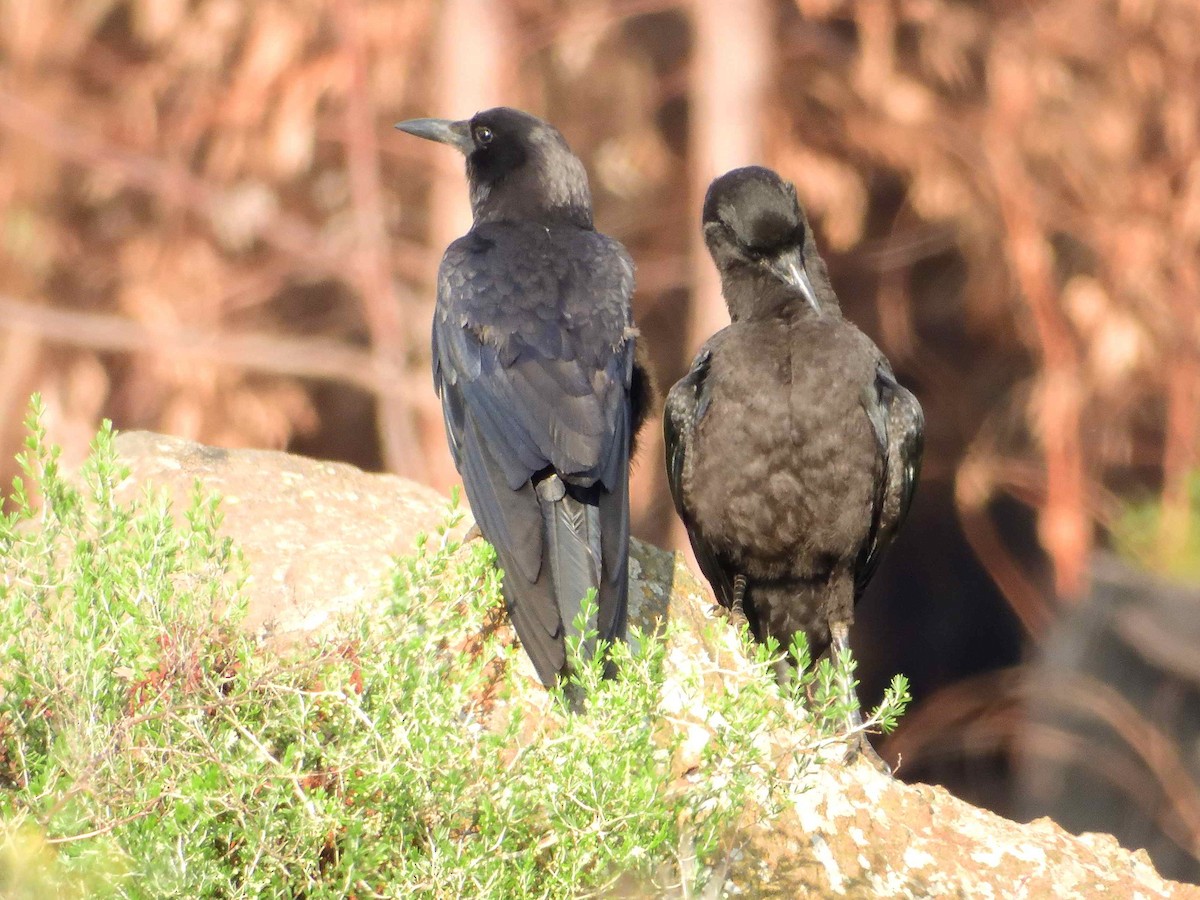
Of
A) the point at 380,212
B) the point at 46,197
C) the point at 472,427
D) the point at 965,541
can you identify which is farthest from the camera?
the point at 965,541

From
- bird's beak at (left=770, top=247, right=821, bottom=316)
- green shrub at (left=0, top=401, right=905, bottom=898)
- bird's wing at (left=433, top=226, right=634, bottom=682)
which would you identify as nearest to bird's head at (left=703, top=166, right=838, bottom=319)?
bird's beak at (left=770, top=247, right=821, bottom=316)

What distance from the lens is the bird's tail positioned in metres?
4.27

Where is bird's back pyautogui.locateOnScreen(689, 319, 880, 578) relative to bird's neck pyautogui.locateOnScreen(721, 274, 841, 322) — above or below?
below

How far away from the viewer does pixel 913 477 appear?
5051 millimetres

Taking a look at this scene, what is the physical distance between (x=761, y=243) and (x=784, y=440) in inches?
26.4

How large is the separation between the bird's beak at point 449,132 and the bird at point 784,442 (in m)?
1.00

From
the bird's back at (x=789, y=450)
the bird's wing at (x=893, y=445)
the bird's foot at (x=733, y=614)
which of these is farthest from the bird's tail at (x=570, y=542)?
the bird's wing at (x=893, y=445)

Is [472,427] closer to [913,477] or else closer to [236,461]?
[236,461]

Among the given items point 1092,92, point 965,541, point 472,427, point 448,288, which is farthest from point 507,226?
point 965,541

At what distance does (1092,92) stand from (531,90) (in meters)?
2.97

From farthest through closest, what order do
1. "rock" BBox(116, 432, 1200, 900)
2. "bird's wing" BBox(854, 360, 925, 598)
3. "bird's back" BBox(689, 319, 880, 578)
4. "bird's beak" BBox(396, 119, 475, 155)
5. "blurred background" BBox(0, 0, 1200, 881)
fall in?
1. "blurred background" BBox(0, 0, 1200, 881)
2. "bird's beak" BBox(396, 119, 475, 155)
3. "bird's wing" BBox(854, 360, 925, 598)
4. "bird's back" BBox(689, 319, 880, 578)
5. "rock" BBox(116, 432, 1200, 900)

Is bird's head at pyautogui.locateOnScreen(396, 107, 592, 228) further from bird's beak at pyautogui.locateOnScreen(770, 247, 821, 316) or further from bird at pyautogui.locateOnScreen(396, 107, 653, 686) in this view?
bird's beak at pyautogui.locateOnScreen(770, 247, 821, 316)

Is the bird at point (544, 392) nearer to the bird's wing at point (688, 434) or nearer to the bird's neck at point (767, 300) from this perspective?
the bird's wing at point (688, 434)

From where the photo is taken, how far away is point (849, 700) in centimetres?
373
